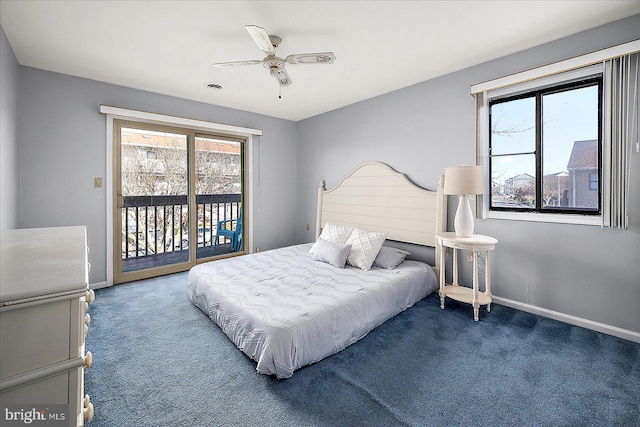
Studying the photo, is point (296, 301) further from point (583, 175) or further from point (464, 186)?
point (583, 175)

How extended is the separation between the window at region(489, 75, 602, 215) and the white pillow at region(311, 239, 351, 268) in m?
1.68

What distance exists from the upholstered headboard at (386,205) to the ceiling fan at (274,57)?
1.84 m

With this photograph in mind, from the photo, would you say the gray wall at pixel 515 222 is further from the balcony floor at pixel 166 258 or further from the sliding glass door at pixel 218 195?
the balcony floor at pixel 166 258

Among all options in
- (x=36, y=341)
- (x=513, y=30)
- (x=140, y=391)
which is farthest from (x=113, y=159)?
(x=513, y=30)

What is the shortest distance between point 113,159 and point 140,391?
294cm

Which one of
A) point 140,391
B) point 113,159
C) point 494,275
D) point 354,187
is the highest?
point 113,159

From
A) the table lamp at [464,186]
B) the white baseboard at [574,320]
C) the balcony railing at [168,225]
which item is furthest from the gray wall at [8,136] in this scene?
the white baseboard at [574,320]

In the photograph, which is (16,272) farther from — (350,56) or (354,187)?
(354,187)

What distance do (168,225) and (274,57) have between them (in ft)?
10.7

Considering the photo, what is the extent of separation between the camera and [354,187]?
169 inches

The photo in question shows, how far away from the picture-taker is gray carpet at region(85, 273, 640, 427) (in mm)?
1575

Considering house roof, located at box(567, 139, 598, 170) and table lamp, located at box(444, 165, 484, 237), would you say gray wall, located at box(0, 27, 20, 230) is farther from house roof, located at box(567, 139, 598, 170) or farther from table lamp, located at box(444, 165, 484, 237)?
house roof, located at box(567, 139, 598, 170)

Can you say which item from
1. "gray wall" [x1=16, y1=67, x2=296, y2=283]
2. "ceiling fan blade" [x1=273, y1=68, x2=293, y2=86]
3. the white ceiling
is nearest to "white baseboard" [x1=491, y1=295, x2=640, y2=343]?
the white ceiling

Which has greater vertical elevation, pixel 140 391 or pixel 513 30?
pixel 513 30
